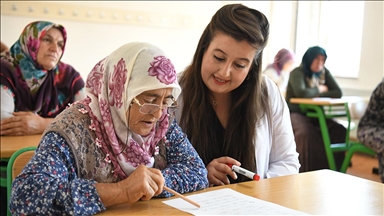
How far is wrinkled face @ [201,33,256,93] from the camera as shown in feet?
5.57

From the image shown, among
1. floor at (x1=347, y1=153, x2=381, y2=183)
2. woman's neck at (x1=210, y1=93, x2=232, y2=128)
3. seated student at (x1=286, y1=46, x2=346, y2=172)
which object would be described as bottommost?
floor at (x1=347, y1=153, x2=381, y2=183)

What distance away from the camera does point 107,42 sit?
197 inches

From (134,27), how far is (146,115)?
4.08 m

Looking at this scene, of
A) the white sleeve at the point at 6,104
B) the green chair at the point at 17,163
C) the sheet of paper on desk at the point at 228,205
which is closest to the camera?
the sheet of paper on desk at the point at 228,205

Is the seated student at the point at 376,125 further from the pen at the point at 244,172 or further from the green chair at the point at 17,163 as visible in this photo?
the green chair at the point at 17,163

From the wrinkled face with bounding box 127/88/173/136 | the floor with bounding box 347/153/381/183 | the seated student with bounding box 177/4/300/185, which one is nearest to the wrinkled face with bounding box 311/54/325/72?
the floor with bounding box 347/153/381/183

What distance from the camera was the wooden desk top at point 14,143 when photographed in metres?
1.93

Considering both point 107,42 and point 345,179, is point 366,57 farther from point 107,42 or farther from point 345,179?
point 345,179

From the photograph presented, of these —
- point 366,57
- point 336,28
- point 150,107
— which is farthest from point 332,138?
point 150,107

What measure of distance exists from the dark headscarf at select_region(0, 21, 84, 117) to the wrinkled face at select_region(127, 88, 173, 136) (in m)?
1.59

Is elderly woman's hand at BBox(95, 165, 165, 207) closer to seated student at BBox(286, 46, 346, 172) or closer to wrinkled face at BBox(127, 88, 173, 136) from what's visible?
wrinkled face at BBox(127, 88, 173, 136)

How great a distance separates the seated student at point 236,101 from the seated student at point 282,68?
301cm

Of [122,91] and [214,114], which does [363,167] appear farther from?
[122,91]

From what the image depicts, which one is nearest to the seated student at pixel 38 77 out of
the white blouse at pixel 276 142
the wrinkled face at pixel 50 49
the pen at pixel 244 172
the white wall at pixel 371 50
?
the wrinkled face at pixel 50 49
